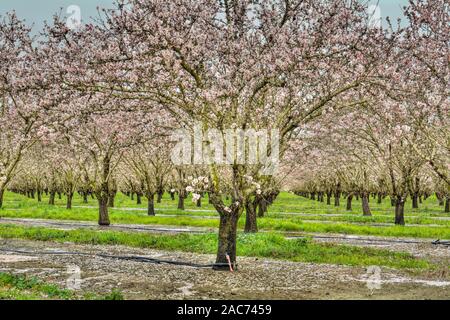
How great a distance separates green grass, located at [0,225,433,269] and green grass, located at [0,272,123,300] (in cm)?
1083

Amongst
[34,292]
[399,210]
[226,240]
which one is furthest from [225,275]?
[399,210]

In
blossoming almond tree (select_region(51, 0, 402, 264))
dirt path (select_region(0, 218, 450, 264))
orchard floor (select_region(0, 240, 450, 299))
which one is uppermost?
blossoming almond tree (select_region(51, 0, 402, 264))

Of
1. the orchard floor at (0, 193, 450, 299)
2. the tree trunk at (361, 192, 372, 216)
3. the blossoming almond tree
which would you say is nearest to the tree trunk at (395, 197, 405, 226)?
the orchard floor at (0, 193, 450, 299)

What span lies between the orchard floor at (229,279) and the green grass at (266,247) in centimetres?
149

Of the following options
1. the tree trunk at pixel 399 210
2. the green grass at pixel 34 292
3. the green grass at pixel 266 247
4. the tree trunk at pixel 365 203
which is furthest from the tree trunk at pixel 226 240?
the tree trunk at pixel 365 203

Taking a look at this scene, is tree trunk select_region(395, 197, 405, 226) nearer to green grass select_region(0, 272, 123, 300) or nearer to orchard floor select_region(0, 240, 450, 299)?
orchard floor select_region(0, 240, 450, 299)

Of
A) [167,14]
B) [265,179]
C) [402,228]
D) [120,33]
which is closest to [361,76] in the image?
[265,179]

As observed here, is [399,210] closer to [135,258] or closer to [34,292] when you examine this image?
[135,258]

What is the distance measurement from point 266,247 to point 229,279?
8.06 m

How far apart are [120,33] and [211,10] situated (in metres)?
3.89

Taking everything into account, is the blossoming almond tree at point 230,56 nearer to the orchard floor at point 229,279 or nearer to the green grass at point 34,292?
the orchard floor at point 229,279

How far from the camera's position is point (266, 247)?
25656mm

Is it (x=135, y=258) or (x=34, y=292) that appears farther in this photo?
(x=135, y=258)

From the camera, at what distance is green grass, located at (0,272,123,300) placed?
13.5m
